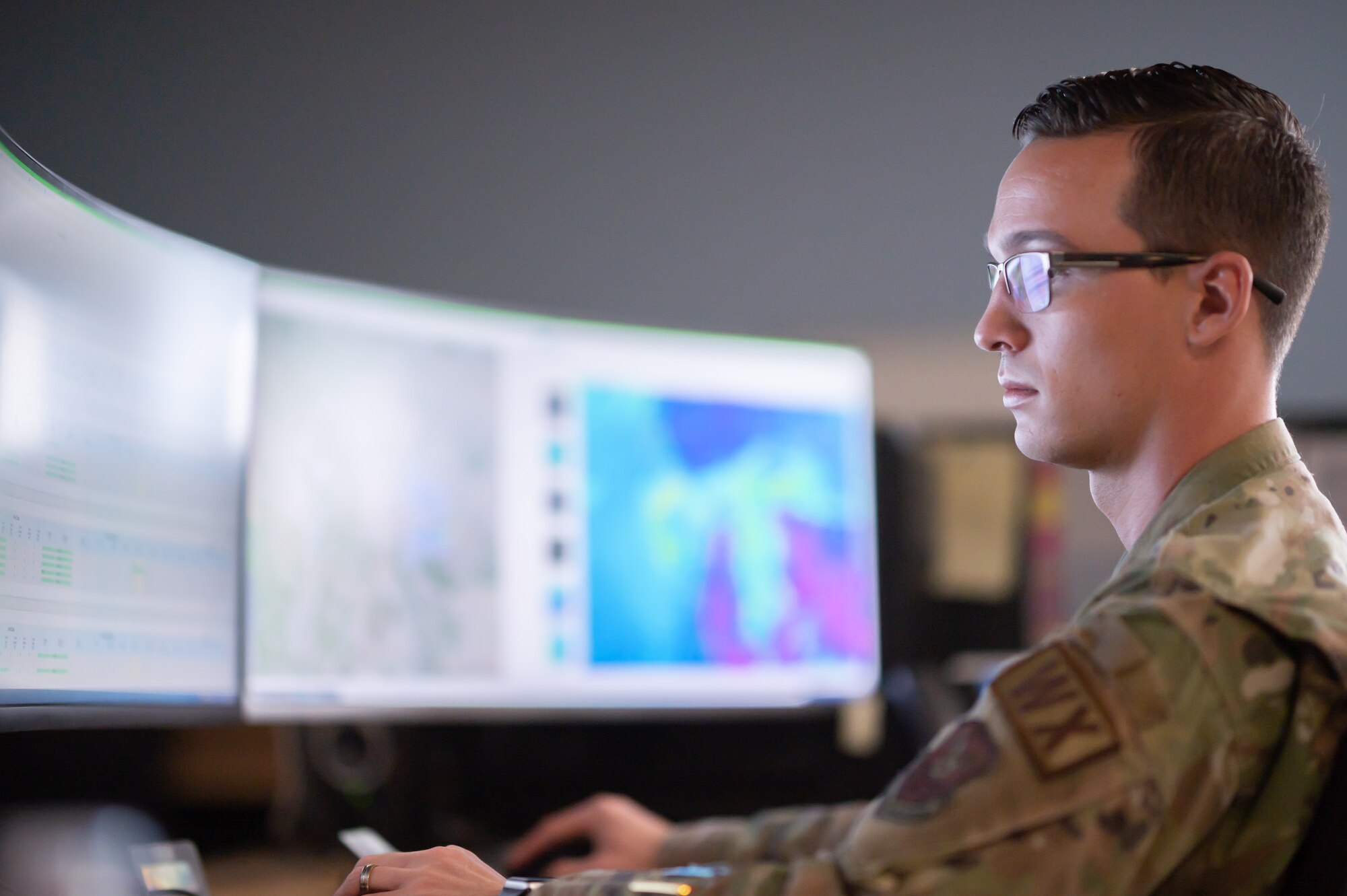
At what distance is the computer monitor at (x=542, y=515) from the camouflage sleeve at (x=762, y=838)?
27 centimetres

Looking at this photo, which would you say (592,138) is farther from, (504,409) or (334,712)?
(334,712)

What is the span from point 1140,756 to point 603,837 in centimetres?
66

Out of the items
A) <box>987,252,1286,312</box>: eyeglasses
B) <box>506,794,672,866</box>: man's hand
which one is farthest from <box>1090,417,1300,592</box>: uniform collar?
<box>506,794,672,866</box>: man's hand

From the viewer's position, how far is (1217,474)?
2.49 ft

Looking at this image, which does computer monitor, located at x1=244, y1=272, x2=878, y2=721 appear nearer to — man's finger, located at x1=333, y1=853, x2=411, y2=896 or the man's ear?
man's finger, located at x1=333, y1=853, x2=411, y2=896

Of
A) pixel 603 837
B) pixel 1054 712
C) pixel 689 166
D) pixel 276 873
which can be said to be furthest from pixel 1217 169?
pixel 689 166

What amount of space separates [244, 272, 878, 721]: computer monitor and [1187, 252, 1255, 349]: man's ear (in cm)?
74

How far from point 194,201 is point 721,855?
1283 mm

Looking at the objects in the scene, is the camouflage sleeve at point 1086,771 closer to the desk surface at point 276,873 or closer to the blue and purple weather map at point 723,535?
the desk surface at point 276,873

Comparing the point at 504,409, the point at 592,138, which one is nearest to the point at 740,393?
the point at 504,409

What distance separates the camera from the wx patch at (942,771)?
23.9 inches

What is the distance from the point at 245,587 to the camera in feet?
3.61

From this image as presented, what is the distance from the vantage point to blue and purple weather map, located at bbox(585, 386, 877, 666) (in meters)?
1.40

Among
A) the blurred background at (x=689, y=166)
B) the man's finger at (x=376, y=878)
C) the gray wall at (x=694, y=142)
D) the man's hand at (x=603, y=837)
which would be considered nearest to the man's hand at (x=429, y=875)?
the man's finger at (x=376, y=878)
